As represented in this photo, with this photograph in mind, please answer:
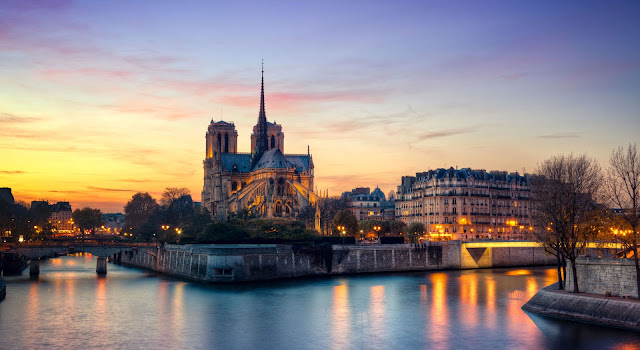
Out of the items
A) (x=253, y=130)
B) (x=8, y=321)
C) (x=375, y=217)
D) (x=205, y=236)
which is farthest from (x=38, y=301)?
(x=253, y=130)

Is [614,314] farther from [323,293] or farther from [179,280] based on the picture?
[179,280]

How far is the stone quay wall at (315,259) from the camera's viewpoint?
73500 mm

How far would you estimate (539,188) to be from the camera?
58.5 meters

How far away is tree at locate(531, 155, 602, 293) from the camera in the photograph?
5038 centimetres

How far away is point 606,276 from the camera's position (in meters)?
45.2

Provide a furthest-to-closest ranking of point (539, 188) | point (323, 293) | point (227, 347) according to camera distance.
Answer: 1. point (323, 293)
2. point (539, 188)
3. point (227, 347)

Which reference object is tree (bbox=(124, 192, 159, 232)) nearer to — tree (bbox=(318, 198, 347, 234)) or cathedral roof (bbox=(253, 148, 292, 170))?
cathedral roof (bbox=(253, 148, 292, 170))

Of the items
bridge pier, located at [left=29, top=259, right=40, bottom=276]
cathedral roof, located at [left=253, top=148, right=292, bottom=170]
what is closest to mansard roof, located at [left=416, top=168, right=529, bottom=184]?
cathedral roof, located at [left=253, top=148, right=292, bottom=170]

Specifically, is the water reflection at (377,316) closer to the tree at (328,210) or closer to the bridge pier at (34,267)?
the bridge pier at (34,267)

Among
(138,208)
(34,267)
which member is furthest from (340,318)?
(138,208)

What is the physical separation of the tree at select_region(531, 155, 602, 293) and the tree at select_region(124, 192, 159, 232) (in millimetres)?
129851

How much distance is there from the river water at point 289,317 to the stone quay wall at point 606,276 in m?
3.17

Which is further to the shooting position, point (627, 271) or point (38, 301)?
point (38, 301)

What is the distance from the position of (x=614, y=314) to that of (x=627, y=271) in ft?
10.6
